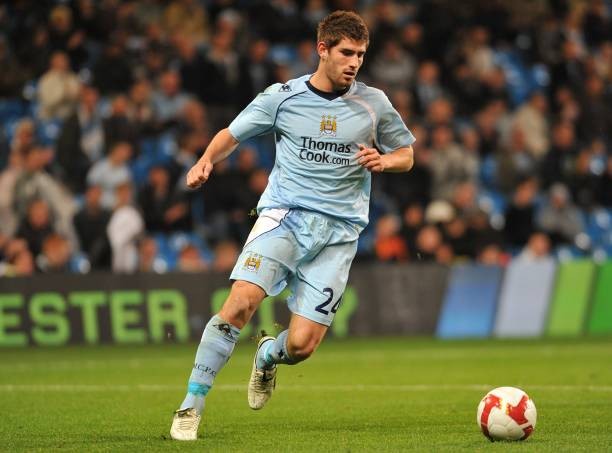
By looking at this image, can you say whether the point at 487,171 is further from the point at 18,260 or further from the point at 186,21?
the point at 18,260

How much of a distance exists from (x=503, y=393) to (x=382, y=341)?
381 inches

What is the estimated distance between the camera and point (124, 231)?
16406 millimetres

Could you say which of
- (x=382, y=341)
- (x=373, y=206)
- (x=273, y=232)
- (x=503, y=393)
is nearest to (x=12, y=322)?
(x=382, y=341)

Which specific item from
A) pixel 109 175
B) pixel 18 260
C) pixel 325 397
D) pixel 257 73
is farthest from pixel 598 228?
pixel 325 397

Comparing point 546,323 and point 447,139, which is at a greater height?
point 447,139

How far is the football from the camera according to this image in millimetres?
6996

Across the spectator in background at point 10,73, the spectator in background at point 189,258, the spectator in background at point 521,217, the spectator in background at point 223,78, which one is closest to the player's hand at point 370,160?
the spectator in background at point 189,258

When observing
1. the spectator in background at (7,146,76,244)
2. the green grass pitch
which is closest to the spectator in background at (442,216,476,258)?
the green grass pitch

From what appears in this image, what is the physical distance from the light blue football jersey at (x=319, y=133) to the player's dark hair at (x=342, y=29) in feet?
1.21

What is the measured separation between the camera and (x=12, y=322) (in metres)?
15.5

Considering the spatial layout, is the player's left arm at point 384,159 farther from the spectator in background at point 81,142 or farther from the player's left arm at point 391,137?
the spectator in background at point 81,142

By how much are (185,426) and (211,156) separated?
1648 millimetres

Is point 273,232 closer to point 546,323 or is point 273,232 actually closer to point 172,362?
point 172,362

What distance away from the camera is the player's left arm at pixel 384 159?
292 inches
